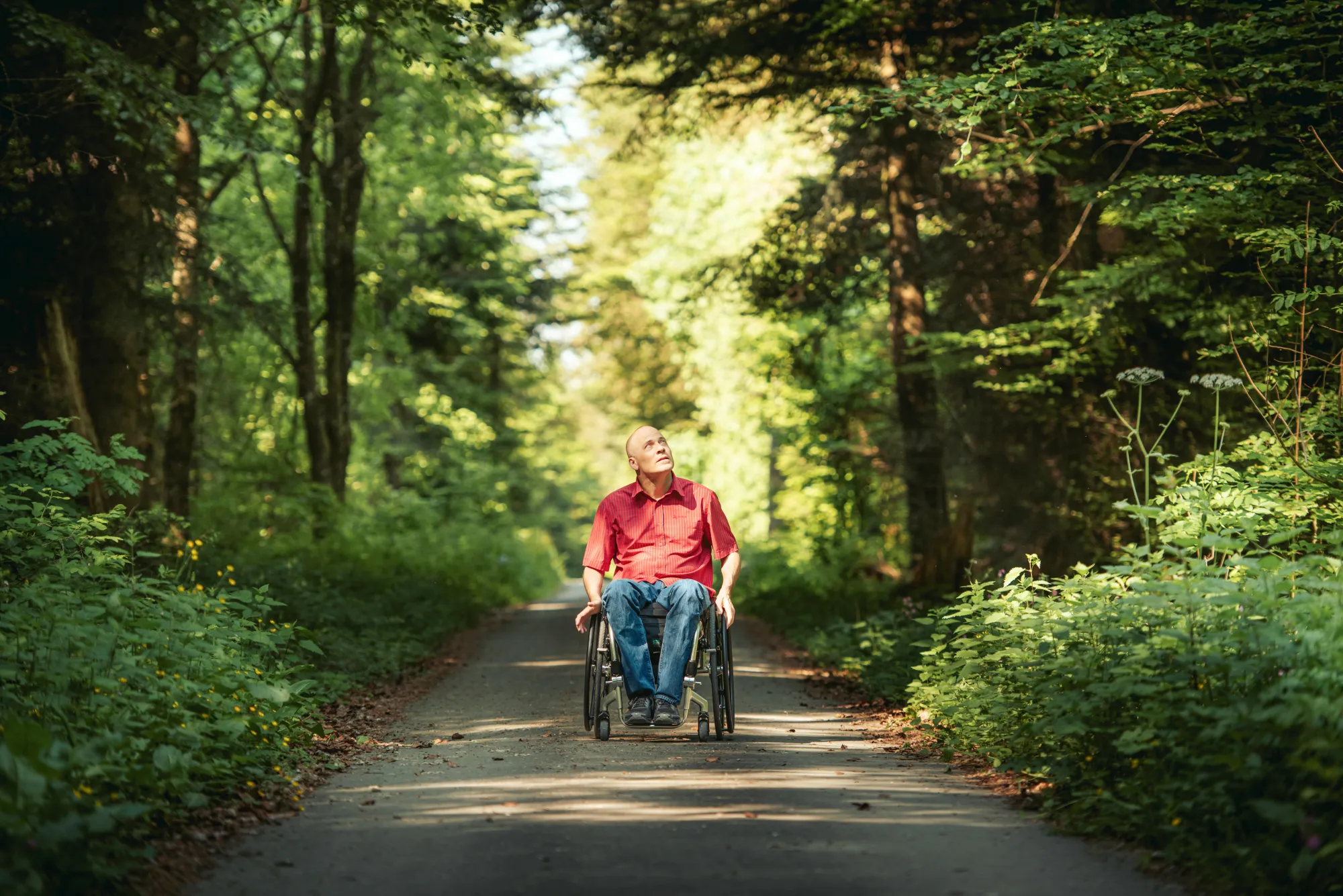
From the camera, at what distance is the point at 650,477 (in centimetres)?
793

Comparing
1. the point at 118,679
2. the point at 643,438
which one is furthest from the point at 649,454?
the point at 118,679

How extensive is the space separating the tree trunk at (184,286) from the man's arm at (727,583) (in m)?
6.25

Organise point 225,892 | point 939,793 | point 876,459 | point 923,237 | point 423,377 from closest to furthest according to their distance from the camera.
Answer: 1. point 225,892
2. point 939,793
3. point 923,237
4. point 876,459
5. point 423,377

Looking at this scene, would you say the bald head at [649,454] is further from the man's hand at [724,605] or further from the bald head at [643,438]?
the man's hand at [724,605]

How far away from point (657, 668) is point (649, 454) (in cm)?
124

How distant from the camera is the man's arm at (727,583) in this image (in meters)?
7.65

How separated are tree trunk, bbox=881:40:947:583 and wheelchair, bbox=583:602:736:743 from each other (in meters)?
8.98

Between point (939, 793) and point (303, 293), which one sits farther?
point (303, 293)

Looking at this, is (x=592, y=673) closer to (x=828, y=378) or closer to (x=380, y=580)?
(x=380, y=580)

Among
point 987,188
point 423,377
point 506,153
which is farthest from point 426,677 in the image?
point 506,153

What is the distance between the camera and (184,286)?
14.8 m

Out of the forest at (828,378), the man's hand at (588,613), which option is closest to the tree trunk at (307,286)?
the forest at (828,378)

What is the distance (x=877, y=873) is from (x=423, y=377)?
30.5m

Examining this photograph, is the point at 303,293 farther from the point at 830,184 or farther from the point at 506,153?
the point at 506,153
